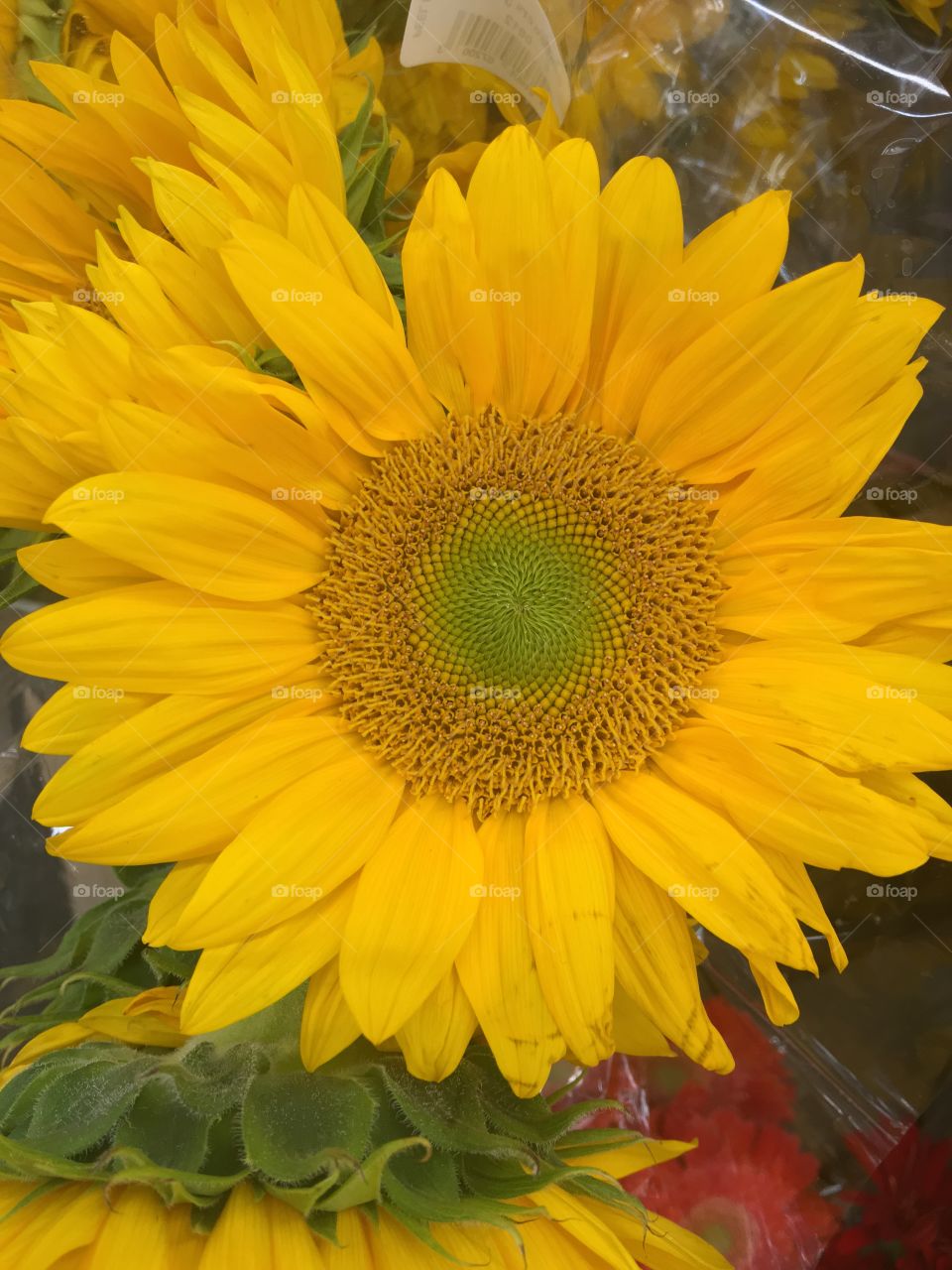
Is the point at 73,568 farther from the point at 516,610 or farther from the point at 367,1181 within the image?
the point at 367,1181

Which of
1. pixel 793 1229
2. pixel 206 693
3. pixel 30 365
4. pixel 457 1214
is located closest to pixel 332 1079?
pixel 457 1214

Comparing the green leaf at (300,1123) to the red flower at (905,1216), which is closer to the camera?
the green leaf at (300,1123)

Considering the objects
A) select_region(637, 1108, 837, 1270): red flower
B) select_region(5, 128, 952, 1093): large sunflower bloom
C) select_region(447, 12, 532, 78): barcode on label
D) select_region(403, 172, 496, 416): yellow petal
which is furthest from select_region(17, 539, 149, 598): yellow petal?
select_region(637, 1108, 837, 1270): red flower

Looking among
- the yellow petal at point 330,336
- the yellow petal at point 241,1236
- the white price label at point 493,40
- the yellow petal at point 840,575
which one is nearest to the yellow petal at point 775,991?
the yellow petal at point 840,575

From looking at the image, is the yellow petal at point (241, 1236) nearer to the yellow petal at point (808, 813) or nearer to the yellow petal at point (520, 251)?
the yellow petal at point (808, 813)

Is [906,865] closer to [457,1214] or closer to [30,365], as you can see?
[457,1214]
